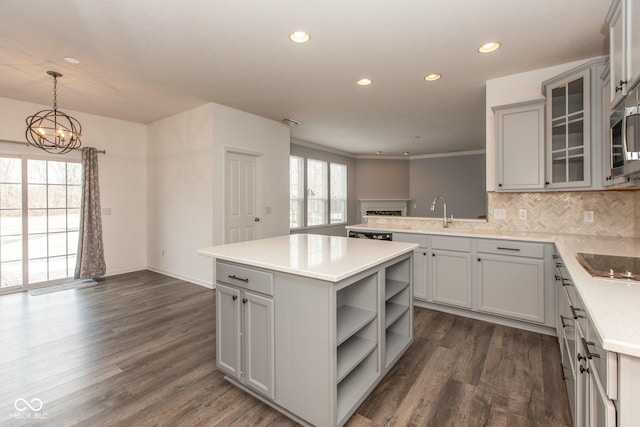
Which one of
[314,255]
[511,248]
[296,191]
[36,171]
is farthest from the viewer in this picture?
[296,191]

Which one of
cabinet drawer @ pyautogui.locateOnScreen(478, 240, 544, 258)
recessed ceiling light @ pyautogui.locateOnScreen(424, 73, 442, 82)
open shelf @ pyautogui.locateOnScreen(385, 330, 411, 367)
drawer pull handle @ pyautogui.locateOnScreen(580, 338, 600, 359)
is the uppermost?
recessed ceiling light @ pyautogui.locateOnScreen(424, 73, 442, 82)

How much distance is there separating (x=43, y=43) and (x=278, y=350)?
3.29 metres

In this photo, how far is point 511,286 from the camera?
2943mm

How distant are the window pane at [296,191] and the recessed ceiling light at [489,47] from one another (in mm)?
4463

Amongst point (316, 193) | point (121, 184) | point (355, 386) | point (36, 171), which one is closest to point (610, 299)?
point (355, 386)

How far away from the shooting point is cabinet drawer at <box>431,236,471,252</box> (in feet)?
10.5

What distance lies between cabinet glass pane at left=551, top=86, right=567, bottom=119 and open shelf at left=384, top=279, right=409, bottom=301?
2124 millimetres

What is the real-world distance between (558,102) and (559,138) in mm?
334

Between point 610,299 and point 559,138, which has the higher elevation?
point 559,138

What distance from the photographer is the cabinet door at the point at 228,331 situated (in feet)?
6.51

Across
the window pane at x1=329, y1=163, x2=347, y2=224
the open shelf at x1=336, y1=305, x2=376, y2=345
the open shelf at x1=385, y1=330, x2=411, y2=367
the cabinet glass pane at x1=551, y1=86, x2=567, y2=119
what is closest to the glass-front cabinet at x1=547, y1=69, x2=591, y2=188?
the cabinet glass pane at x1=551, y1=86, x2=567, y2=119

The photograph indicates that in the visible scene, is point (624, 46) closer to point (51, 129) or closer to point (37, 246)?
point (51, 129)

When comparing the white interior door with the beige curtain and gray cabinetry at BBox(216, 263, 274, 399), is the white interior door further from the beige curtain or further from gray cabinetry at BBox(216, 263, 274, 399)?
gray cabinetry at BBox(216, 263, 274, 399)

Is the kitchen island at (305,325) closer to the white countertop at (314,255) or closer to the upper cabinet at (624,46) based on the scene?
the white countertop at (314,255)
